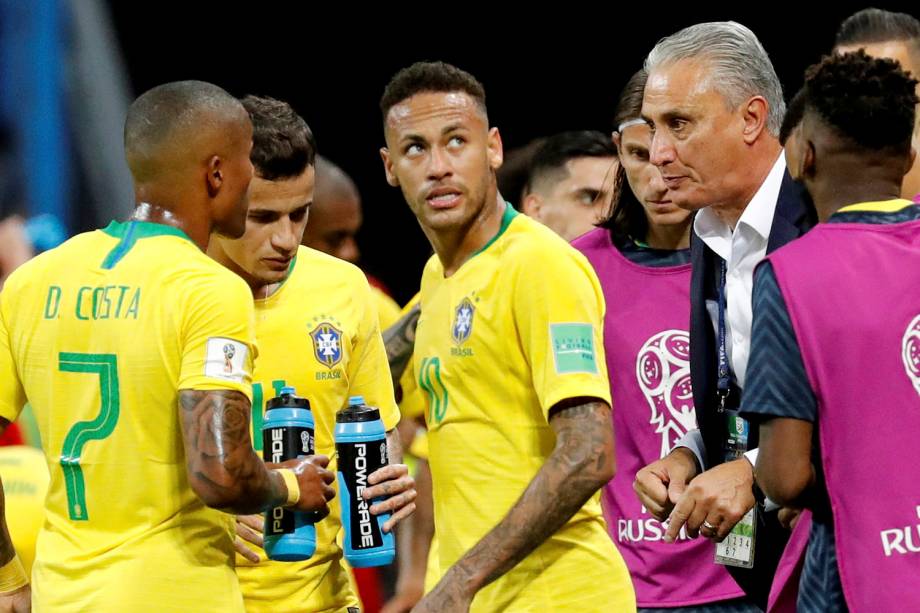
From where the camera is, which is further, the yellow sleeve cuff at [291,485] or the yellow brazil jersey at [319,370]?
the yellow brazil jersey at [319,370]

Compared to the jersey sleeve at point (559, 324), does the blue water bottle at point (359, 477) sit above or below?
below

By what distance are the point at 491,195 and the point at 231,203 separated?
815 mm

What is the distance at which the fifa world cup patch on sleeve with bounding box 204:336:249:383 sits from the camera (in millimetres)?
3127

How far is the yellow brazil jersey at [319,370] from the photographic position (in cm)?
394

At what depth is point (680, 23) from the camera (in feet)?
28.3

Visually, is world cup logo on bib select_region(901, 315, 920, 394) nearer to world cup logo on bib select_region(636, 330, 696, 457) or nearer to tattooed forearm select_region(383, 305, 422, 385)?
world cup logo on bib select_region(636, 330, 696, 457)

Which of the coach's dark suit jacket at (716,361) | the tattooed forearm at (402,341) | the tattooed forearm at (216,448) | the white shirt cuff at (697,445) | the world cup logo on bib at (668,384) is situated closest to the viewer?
the tattooed forearm at (216,448)

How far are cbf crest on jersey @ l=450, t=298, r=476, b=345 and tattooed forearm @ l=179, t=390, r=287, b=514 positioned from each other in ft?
2.42

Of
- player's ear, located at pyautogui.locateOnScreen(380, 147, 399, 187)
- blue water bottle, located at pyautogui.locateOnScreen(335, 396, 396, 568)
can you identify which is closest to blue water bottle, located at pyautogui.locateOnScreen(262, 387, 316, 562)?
blue water bottle, located at pyautogui.locateOnScreen(335, 396, 396, 568)

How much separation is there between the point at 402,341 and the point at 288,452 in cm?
110

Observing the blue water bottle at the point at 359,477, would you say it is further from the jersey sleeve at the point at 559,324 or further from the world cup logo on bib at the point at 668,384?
the world cup logo on bib at the point at 668,384

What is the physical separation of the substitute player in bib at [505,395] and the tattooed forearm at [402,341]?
530 millimetres

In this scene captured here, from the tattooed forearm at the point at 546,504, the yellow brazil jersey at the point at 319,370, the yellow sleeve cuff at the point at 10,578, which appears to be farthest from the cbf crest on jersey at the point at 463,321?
the yellow sleeve cuff at the point at 10,578

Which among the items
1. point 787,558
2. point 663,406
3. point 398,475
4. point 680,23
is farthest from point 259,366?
point 680,23
